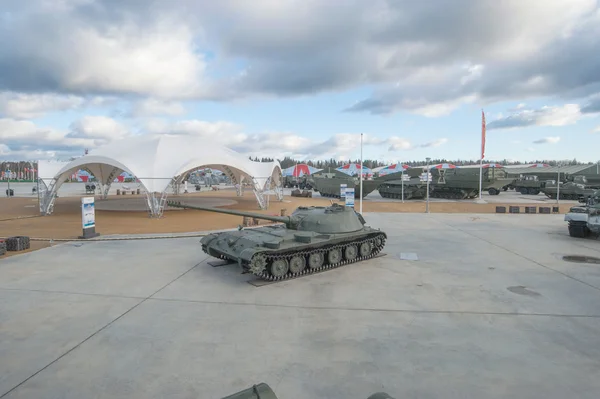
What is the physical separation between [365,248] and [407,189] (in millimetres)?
27505

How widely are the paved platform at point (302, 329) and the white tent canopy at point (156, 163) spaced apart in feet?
34.8

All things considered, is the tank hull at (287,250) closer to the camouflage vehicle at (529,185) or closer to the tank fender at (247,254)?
the tank fender at (247,254)

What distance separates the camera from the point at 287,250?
9.95 m

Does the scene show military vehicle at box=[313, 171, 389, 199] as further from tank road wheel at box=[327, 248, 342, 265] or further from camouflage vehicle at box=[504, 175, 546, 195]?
tank road wheel at box=[327, 248, 342, 265]

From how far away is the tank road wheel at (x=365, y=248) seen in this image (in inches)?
473

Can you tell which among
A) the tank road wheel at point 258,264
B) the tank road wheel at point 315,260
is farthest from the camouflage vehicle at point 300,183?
the tank road wheel at point 258,264

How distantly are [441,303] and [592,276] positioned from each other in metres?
5.24

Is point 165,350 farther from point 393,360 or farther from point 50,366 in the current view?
point 393,360

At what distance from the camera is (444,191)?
4028 cm

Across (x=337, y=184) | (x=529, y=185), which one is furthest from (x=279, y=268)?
(x=529, y=185)

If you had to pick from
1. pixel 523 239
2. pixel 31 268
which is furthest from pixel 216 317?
pixel 523 239

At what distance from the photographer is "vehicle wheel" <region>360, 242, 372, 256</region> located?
12.0 meters

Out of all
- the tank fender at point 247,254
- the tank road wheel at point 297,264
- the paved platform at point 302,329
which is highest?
the tank fender at point 247,254

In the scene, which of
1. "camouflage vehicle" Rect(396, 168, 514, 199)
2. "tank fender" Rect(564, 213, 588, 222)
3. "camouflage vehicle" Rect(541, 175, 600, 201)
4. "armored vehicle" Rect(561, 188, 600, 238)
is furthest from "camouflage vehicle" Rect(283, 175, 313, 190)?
"tank fender" Rect(564, 213, 588, 222)
